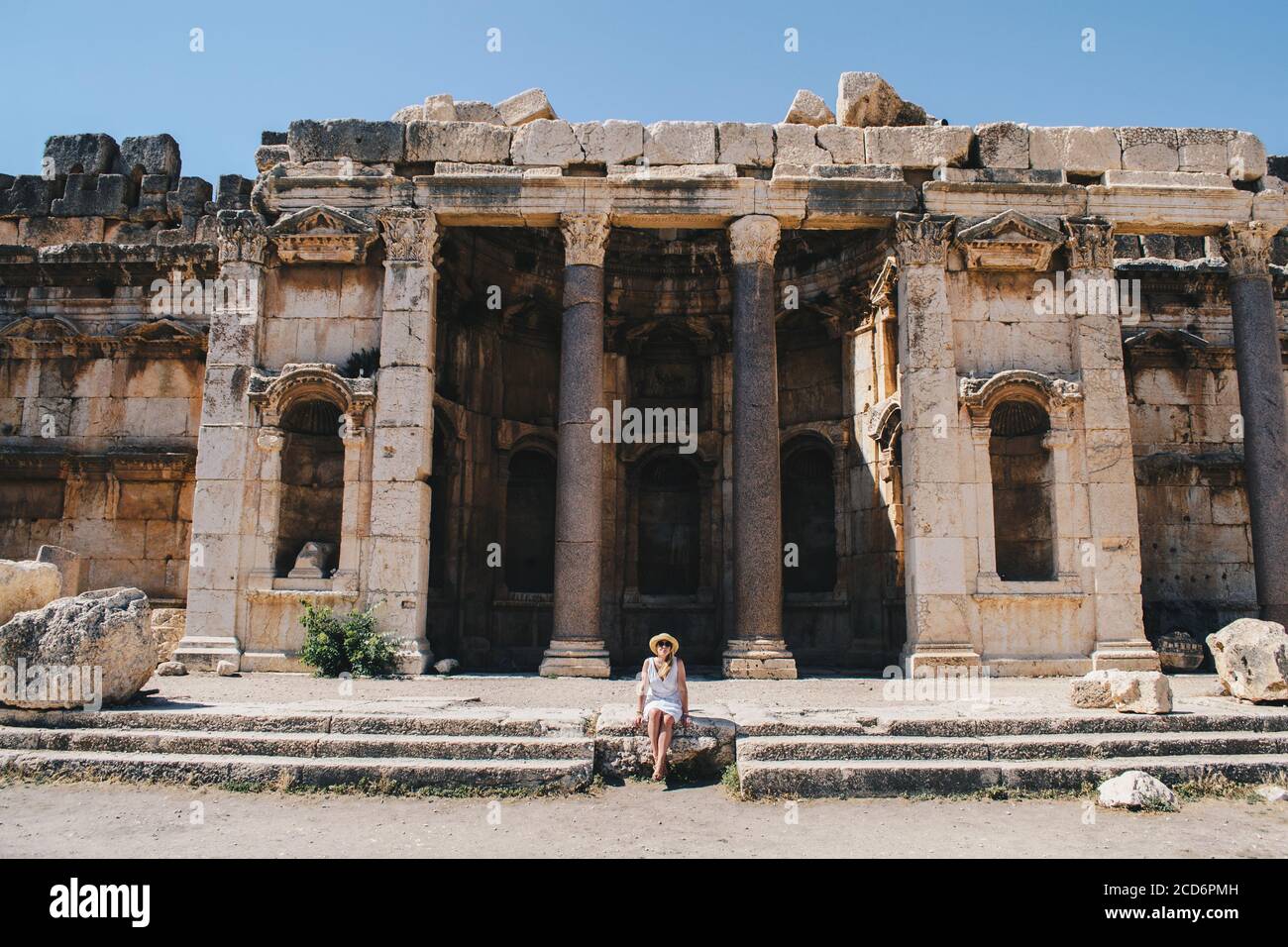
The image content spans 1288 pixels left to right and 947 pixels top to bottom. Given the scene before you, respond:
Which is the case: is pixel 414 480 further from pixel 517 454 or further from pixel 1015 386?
pixel 1015 386

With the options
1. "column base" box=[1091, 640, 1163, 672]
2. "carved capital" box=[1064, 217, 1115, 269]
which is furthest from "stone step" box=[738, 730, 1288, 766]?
"carved capital" box=[1064, 217, 1115, 269]

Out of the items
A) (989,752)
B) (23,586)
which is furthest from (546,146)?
(989,752)

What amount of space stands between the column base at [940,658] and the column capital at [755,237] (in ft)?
21.7

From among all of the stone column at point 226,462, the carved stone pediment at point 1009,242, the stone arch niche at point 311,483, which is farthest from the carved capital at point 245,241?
the carved stone pediment at point 1009,242

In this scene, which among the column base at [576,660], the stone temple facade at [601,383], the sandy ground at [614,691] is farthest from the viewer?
the stone temple facade at [601,383]

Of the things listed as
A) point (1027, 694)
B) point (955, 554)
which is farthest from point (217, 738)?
point (955, 554)

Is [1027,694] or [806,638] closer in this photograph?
[1027,694]

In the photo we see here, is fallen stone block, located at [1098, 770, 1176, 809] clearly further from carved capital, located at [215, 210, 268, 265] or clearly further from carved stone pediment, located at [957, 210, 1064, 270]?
carved capital, located at [215, 210, 268, 265]

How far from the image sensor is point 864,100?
15.3 metres

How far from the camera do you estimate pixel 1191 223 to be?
1517cm

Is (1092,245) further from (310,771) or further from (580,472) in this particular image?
(310,771)

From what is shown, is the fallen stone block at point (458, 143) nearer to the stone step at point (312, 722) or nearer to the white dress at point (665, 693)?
the stone step at point (312, 722)

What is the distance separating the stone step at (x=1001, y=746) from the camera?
27.0 ft

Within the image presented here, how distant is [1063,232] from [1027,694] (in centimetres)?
790
